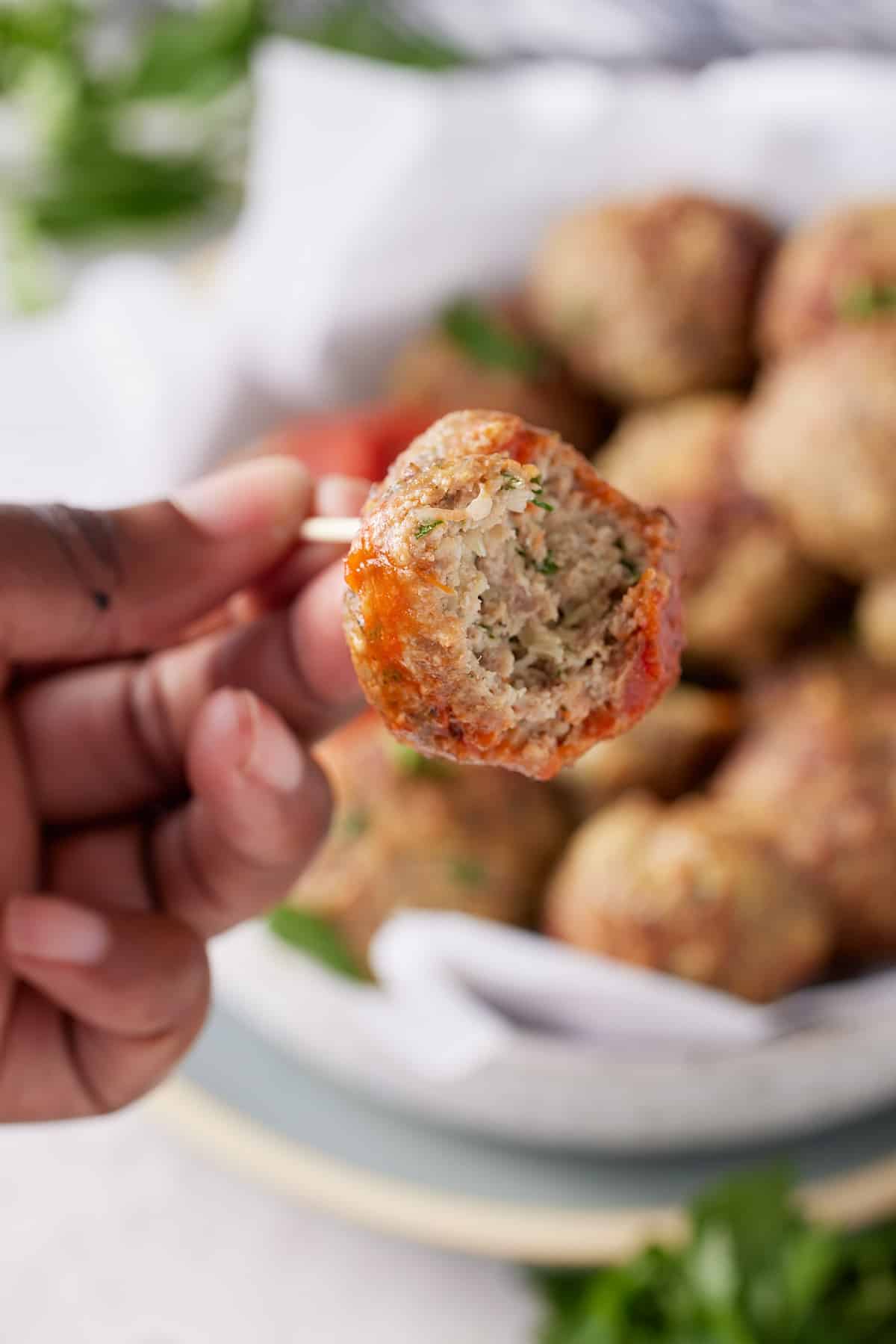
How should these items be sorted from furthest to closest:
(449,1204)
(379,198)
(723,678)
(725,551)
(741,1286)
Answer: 1. (379,198)
2. (723,678)
3. (725,551)
4. (449,1204)
5. (741,1286)

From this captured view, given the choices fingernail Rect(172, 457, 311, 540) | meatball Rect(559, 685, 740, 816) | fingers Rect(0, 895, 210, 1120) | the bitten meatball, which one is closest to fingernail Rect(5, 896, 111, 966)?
fingers Rect(0, 895, 210, 1120)

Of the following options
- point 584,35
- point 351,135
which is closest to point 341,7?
point 584,35

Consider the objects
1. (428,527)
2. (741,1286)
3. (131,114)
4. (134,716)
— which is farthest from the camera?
(131,114)

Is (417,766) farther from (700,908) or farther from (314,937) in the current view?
(700,908)

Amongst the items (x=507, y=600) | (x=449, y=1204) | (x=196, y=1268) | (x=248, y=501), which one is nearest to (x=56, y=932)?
(x=248, y=501)

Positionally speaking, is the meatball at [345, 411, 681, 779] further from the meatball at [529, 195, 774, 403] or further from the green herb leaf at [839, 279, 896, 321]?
the meatball at [529, 195, 774, 403]

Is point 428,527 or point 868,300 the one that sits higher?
point 428,527

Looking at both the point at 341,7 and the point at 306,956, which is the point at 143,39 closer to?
the point at 341,7
